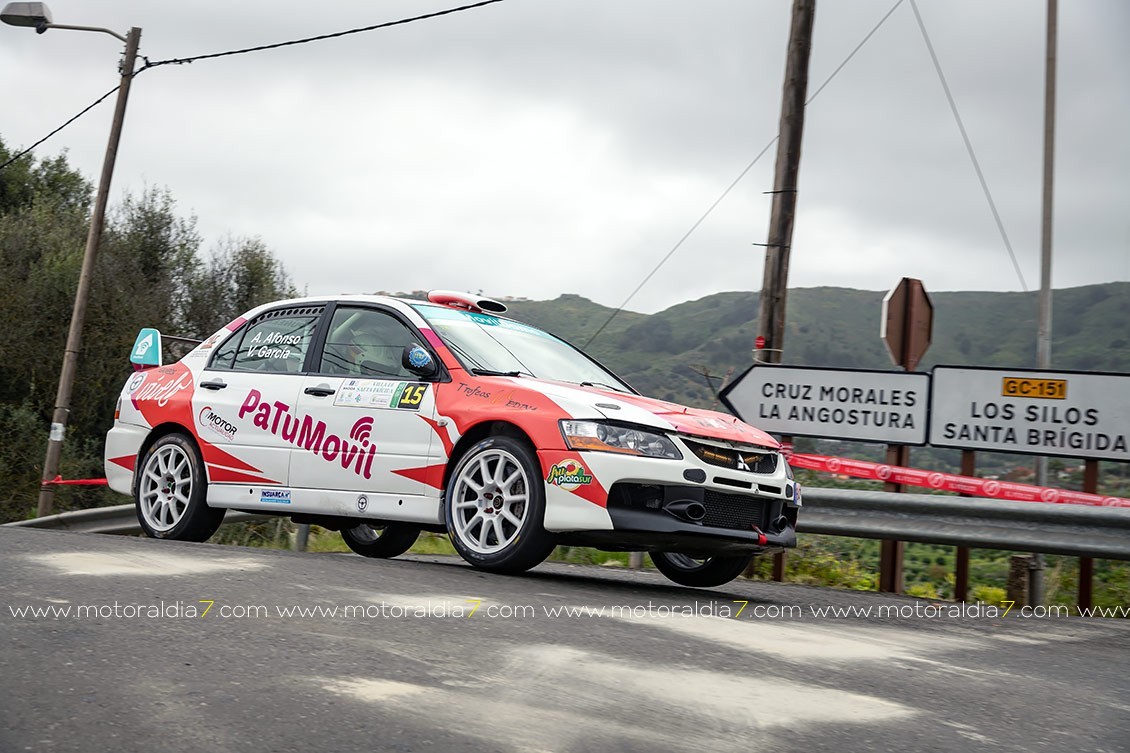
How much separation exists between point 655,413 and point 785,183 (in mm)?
5255

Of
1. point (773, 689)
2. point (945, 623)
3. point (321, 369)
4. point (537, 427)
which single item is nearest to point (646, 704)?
point (773, 689)

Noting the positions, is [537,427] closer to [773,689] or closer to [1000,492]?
[773,689]

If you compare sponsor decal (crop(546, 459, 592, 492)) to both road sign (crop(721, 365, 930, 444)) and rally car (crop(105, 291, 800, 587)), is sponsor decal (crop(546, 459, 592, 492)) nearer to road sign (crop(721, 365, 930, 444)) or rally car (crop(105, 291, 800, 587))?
rally car (crop(105, 291, 800, 587))

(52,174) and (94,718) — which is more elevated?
(52,174)

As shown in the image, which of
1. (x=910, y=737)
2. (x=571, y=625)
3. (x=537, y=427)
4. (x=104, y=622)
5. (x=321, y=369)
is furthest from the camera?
(x=321, y=369)

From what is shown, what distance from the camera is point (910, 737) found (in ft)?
12.8

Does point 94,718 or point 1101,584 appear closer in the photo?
point 94,718

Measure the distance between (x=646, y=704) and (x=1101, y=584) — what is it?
706 cm

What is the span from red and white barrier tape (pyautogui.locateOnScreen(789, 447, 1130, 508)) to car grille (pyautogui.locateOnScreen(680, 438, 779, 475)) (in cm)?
248

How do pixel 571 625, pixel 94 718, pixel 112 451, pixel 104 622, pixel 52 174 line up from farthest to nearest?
1. pixel 52 174
2. pixel 112 451
3. pixel 571 625
4. pixel 104 622
5. pixel 94 718

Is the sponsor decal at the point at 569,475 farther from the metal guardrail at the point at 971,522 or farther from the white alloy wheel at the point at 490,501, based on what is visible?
the metal guardrail at the point at 971,522

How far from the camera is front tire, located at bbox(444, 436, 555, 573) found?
23.0ft

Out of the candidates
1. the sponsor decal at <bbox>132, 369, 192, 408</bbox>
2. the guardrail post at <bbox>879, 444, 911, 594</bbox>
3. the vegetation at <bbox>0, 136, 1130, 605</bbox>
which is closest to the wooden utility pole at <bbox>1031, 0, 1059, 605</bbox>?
the vegetation at <bbox>0, 136, 1130, 605</bbox>

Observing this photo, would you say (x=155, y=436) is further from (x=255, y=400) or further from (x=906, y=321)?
(x=906, y=321)
